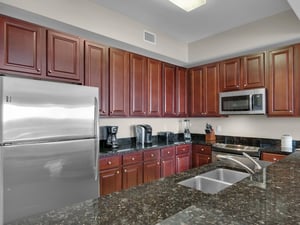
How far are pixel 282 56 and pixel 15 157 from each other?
364 centimetres

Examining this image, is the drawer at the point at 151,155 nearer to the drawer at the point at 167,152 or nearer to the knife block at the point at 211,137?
the drawer at the point at 167,152

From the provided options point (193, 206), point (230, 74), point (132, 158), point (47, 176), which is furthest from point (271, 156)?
point (47, 176)

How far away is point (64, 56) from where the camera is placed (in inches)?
98.5

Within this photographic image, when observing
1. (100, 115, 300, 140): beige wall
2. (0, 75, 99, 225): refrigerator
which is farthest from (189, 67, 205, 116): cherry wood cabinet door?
(0, 75, 99, 225): refrigerator

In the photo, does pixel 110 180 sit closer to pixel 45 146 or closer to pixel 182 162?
pixel 45 146

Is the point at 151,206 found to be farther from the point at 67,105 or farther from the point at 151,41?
the point at 151,41

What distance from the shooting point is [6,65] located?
2.05 m

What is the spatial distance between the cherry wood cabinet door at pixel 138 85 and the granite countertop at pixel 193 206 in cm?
217

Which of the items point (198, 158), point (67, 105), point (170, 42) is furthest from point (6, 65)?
point (198, 158)

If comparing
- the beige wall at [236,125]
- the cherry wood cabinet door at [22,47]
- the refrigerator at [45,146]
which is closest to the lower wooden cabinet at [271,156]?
the beige wall at [236,125]

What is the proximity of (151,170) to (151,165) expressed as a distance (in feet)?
0.26

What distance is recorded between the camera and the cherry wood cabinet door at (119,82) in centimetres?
301

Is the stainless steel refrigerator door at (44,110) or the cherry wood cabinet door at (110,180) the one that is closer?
the stainless steel refrigerator door at (44,110)

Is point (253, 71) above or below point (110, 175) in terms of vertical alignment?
above
